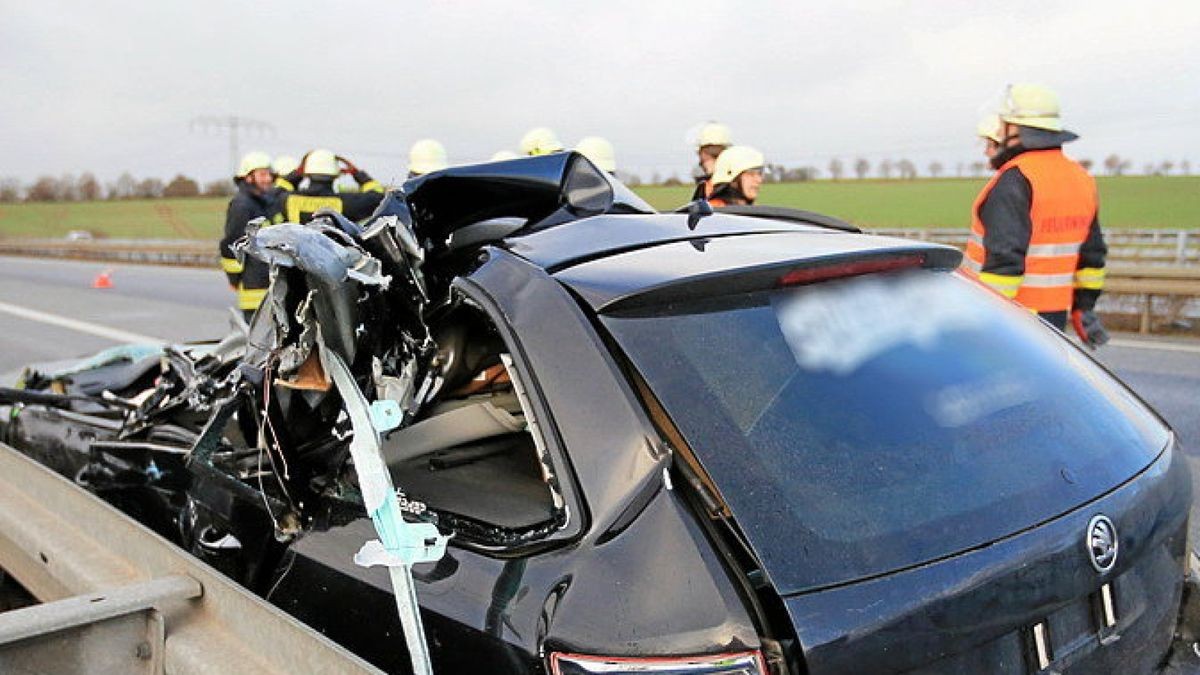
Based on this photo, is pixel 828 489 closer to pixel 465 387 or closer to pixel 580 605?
pixel 580 605

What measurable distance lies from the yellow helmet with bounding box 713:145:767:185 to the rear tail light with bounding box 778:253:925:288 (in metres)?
4.32

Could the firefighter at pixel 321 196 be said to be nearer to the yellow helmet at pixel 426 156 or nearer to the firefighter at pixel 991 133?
the yellow helmet at pixel 426 156

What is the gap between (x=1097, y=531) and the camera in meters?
1.86

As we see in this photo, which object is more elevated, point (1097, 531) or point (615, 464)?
point (615, 464)

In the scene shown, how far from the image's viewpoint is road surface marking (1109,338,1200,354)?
8992 mm

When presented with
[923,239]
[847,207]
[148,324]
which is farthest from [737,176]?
[847,207]

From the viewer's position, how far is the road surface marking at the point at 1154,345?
899 cm

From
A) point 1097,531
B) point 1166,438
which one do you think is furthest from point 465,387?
point 1166,438

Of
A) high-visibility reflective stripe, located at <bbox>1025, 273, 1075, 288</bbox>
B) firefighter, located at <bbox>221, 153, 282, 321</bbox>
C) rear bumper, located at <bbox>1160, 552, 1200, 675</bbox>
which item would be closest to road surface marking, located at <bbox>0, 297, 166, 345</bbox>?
firefighter, located at <bbox>221, 153, 282, 321</bbox>

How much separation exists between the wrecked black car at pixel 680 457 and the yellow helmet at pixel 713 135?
5.27 m

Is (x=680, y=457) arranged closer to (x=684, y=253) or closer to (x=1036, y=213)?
(x=684, y=253)

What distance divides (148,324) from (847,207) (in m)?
19.9

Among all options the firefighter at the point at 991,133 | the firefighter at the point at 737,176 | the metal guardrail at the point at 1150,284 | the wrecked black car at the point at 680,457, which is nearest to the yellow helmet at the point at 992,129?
the firefighter at the point at 991,133

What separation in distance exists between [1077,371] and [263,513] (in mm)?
1992
